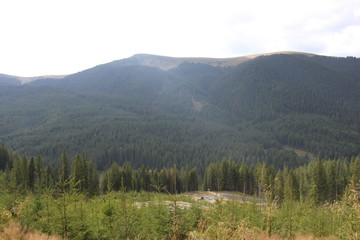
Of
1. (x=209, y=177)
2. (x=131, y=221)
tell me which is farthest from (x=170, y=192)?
(x=131, y=221)

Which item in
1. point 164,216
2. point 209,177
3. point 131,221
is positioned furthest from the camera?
point 209,177

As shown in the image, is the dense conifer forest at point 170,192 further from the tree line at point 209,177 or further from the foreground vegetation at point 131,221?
the tree line at point 209,177

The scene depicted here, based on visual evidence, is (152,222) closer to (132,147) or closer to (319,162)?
(319,162)

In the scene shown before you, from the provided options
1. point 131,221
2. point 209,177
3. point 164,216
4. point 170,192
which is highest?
point 131,221

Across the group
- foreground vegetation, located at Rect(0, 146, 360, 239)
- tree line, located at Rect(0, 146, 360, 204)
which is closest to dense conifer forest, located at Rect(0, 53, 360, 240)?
foreground vegetation, located at Rect(0, 146, 360, 239)

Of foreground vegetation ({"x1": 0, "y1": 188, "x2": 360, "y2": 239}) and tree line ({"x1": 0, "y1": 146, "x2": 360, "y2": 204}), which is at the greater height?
foreground vegetation ({"x1": 0, "y1": 188, "x2": 360, "y2": 239})

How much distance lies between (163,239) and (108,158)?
157 metres

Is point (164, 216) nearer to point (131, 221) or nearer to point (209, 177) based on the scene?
point (131, 221)

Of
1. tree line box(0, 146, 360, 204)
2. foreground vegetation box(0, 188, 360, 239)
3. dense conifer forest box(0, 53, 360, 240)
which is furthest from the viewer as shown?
tree line box(0, 146, 360, 204)

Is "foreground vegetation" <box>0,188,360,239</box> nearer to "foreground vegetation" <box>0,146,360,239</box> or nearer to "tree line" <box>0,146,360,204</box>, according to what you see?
"foreground vegetation" <box>0,146,360,239</box>

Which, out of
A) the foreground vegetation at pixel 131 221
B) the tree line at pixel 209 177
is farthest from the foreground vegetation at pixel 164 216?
the tree line at pixel 209 177

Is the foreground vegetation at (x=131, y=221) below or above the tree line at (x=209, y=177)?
above

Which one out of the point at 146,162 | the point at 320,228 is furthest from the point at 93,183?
the point at 146,162

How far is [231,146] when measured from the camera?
189 meters
